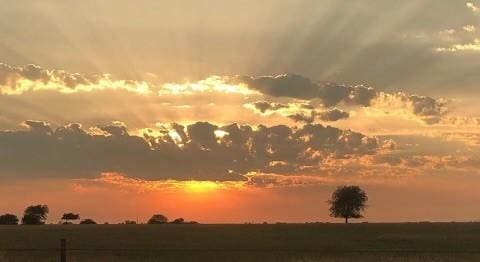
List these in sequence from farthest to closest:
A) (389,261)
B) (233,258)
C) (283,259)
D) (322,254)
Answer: (322,254) → (233,258) → (283,259) → (389,261)

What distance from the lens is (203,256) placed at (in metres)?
39.5

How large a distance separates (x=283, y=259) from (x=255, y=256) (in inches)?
169

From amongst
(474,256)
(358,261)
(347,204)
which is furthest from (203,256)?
(347,204)

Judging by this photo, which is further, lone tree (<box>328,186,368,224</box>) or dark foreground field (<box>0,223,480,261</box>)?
lone tree (<box>328,186,368,224</box>)

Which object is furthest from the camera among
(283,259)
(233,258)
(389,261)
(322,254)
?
(322,254)

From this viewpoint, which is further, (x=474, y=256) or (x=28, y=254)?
(x=28, y=254)

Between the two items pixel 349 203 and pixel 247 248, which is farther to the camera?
pixel 349 203

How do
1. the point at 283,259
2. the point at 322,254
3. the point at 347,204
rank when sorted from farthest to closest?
the point at 347,204 < the point at 322,254 < the point at 283,259

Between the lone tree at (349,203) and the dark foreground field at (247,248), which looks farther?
the lone tree at (349,203)

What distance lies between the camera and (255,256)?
39719 millimetres

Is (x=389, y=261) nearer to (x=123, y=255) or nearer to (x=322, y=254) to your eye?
(x=322, y=254)

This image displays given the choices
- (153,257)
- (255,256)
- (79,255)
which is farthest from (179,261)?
(79,255)

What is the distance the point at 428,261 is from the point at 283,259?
7.74 metres

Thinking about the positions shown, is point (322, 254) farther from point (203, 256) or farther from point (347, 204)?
point (347, 204)
